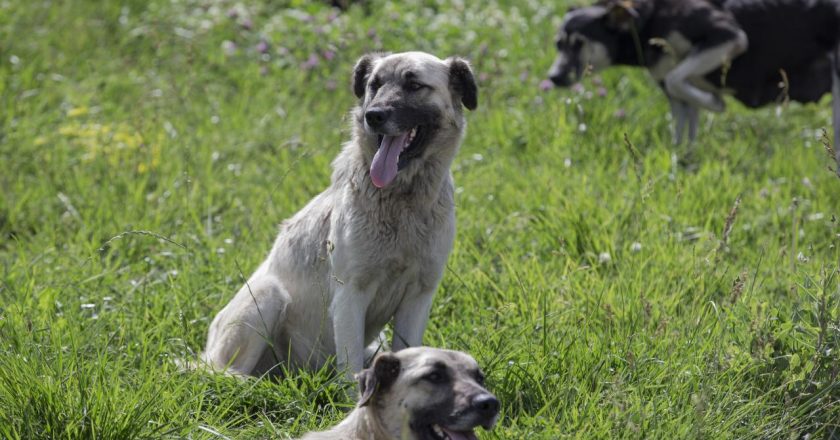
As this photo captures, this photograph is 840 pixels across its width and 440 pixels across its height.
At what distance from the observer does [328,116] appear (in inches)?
342

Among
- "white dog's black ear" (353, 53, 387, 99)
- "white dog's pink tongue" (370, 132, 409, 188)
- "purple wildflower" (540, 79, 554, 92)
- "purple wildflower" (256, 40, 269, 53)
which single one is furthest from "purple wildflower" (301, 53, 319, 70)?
"white dog's pink tongue" (370, 132, 409, 188)

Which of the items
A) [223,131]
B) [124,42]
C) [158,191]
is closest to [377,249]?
[158,191]

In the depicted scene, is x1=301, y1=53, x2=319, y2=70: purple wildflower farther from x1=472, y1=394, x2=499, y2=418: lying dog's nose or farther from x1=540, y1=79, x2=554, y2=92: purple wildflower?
x1=472, y1=394, x2=499, y2=418: lying dog's nose

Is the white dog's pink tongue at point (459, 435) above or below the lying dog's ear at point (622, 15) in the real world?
above

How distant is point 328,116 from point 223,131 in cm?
82

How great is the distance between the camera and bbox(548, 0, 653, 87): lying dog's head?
8.51 meters

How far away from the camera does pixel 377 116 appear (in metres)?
4.64

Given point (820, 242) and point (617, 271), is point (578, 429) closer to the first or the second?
point (617, 271)

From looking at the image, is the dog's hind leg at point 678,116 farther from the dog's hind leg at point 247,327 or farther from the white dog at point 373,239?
the dog's hind leg at point 247,327

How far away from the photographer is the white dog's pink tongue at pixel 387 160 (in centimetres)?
473

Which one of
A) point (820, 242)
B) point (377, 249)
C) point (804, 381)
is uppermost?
point (377, 249)

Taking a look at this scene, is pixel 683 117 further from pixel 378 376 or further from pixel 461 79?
pixel 378 376

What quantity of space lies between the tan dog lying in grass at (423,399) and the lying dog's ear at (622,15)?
520cm

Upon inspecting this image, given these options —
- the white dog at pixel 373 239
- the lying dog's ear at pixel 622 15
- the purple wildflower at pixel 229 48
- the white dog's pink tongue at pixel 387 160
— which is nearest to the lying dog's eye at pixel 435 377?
the white dog at pixel 373 239
